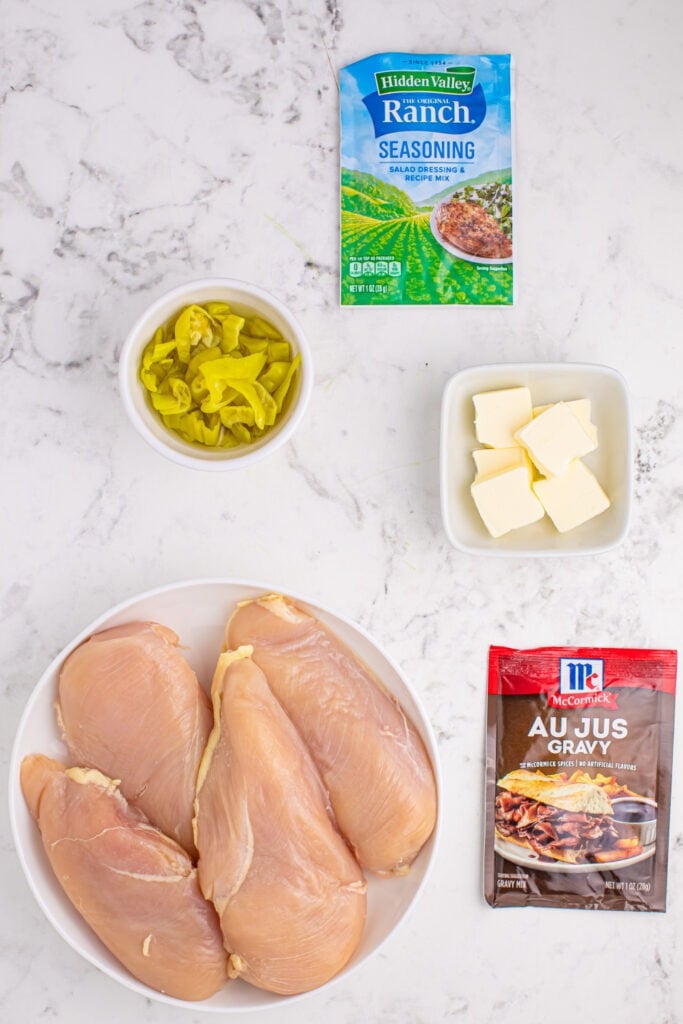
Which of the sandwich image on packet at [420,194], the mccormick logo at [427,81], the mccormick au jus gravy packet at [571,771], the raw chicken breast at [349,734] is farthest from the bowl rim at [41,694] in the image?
the mccormick logo at [427,81]

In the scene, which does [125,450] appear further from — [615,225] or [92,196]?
[615,225]

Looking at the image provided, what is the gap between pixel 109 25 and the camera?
1.13 metres

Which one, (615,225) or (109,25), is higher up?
(109,25)

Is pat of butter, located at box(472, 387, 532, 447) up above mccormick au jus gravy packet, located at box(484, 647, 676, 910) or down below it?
above

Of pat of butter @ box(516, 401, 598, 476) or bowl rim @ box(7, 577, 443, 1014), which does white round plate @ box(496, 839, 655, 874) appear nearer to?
bowl rim @ box(7, 577, 443, 1014)

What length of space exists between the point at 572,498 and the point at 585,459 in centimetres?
7

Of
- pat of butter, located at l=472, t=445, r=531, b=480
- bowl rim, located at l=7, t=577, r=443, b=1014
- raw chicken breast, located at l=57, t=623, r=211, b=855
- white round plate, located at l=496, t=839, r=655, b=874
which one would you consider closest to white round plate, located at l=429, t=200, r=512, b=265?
pat of butter, located at l=472, t=445, r=531, b=480

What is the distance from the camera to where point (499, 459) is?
1056 mm

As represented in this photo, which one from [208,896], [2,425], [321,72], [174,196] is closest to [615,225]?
[321,72]

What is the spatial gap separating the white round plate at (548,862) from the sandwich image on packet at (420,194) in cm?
66

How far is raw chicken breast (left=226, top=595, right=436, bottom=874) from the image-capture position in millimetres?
1002

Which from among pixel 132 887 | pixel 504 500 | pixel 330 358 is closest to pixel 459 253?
pixel 330 358

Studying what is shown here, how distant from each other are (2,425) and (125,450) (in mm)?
153

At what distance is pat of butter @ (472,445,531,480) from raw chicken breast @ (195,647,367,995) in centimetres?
34
